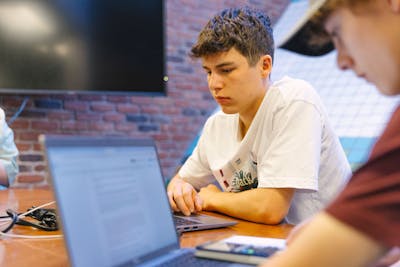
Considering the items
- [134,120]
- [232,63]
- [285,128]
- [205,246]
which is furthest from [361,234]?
[134,120]

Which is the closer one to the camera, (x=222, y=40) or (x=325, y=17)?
(x=325, y=17)

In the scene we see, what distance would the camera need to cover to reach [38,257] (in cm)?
82

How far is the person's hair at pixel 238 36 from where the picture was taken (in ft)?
4.67

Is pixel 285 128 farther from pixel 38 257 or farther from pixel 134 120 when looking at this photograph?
pixel 134 120

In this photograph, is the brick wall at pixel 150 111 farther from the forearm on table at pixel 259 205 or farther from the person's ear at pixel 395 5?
the person's ear at pixel 395 5

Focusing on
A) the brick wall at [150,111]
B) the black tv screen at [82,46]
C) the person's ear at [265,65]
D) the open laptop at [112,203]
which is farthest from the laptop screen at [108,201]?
the brick wall at [150,111]

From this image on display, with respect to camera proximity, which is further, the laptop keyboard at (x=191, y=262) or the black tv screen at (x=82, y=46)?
the black tv screen at (x=82, y=46)

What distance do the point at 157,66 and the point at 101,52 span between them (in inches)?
15.7

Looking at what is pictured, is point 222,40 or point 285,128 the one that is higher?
point 222,40

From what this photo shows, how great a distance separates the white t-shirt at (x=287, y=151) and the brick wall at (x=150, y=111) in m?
1.64

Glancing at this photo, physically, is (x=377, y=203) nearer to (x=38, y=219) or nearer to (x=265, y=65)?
(x=38, y=219)

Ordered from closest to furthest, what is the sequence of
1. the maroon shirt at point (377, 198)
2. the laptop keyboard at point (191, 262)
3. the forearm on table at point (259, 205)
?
1. the maroon shirt at point (377, 198)
2. the laptop keyboard at point (191, 262)
3. the forearm on table at point (259, 205)

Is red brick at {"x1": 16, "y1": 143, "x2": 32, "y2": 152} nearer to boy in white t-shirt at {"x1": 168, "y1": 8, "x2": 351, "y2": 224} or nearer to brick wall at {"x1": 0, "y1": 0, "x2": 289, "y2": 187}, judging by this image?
brick wall at {"x1": 0, "y1": 0, "x2": 289, "y2": 187}

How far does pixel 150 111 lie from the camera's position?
333cm
